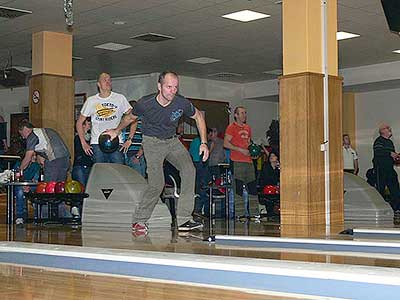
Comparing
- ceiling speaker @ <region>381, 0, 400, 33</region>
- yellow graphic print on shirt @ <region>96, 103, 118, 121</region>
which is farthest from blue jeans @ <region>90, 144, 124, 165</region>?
ceiling speaker @ <region>381, 0, 400, 33</region>

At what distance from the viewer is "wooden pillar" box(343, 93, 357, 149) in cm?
1638

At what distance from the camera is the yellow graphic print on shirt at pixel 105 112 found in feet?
26.8

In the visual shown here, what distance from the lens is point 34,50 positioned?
11.1m

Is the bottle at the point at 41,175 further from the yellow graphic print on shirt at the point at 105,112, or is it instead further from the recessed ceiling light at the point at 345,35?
the recessed ceiling light at the point at 345,35

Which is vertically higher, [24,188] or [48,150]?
[48,150]

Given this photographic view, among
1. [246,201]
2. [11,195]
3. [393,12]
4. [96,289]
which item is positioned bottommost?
[96,289]

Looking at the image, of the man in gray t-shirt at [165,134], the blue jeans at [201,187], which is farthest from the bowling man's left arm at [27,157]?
the blue jeans at [201,187]

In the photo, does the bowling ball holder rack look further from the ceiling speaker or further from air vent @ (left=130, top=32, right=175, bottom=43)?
the ceiling speaker

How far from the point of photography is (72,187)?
8.29 m

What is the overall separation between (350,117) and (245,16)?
22.1 ft

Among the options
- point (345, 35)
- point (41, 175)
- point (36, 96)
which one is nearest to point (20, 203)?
point (41, 175)

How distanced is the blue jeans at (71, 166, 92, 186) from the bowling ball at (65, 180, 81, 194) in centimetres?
59

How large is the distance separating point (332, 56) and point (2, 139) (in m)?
8.86

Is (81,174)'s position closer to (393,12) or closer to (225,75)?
(393,12)
